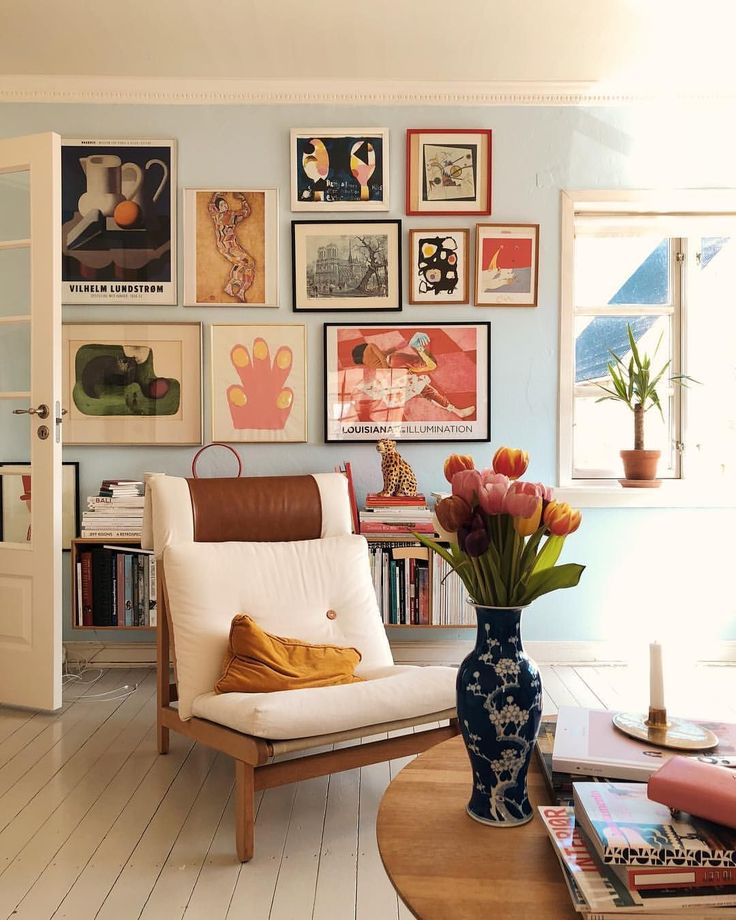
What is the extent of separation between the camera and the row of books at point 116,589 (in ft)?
11.5

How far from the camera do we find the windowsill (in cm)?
375

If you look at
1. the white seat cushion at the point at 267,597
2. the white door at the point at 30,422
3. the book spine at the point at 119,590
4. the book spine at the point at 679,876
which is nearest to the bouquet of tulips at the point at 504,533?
the book spine at the point at 679,876

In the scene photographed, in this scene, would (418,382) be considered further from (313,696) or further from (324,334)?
(313,696)

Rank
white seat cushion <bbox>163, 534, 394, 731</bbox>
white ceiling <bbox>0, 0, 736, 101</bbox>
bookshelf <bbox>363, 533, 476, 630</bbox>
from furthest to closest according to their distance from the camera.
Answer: bookshelf <bbox>363, 533, 476, 630</bbox>, white ceiling <bbox>0, 0, 736, 101</bbox>, white seat cushion <bbox>163, 534, 394, 731</bbox>

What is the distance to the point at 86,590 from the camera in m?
3.52

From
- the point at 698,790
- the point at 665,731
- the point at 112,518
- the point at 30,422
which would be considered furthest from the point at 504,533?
the point at 112,518

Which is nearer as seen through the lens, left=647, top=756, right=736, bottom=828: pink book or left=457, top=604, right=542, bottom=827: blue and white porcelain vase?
left=647, top=756, right=736, bottom=828: pink book

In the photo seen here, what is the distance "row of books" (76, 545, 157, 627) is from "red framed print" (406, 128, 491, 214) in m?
1.96

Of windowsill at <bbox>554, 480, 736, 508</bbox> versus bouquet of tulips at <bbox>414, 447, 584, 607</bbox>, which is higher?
bouquet of tulips at <bbox>414, 447, 584, 607</bbox>

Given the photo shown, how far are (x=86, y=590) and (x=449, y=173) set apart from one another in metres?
2.39

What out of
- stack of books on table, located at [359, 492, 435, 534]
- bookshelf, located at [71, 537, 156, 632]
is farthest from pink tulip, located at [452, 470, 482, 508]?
bookshelf, located at [71, 537, 156, 632]

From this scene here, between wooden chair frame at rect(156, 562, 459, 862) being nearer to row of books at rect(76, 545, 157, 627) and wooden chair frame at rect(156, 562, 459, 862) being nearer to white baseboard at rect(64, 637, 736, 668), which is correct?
row of books at rect(76, 545, 157, 627)

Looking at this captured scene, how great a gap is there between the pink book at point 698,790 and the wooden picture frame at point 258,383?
2732mm

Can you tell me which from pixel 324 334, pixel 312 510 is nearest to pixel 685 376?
pixel 324 334
